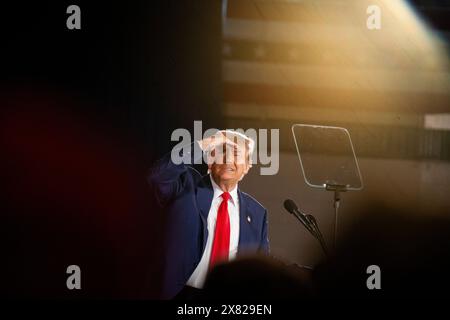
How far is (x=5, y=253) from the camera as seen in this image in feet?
11.3

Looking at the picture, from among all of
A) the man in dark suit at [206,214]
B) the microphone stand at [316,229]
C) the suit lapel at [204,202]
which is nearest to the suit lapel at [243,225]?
the man in dark suit at [206,214]

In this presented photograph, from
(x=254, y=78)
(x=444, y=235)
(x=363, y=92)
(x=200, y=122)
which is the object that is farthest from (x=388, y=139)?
(x=200, y=122)

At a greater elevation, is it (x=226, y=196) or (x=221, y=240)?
(x=226, y=196)

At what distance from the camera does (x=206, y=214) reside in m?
→ 3.09

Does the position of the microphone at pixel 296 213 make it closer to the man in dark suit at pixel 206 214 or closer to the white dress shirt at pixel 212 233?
the man in dark suit at pixel 206 214

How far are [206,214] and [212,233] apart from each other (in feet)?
0.34

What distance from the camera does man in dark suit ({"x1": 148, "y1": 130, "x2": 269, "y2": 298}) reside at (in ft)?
10.0

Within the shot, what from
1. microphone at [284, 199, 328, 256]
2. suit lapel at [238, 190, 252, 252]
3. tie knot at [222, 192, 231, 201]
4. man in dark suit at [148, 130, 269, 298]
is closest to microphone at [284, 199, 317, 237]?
→ microphone at [284, 199, 328, 256]

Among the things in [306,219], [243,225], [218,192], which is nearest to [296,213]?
[306,219]

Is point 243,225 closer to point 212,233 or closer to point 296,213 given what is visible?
point 212,233

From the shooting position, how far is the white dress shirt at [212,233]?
3.04m

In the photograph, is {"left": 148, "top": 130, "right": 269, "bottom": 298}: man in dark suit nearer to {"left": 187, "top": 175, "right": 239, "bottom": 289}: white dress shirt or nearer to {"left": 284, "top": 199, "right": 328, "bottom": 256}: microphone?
{"left": 187, "top": 175, "right": 239, "bottom": 289}: white dress shirt

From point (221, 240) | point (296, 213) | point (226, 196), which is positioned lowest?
point (221, 240)

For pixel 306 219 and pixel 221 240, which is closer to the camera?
pixel 221 240
